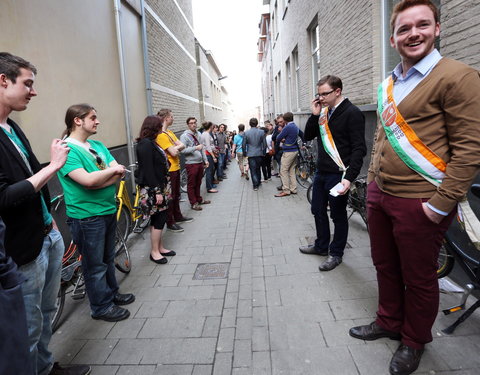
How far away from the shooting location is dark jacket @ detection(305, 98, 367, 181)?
3.62 metres

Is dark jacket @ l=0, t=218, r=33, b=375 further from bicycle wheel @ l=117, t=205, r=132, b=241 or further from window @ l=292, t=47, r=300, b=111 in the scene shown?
window @ l=292, t=47, r=300, b=111

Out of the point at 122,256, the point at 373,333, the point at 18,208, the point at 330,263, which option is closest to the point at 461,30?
the point at 330,263

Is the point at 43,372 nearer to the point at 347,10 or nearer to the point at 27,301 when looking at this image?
the point at 27,301

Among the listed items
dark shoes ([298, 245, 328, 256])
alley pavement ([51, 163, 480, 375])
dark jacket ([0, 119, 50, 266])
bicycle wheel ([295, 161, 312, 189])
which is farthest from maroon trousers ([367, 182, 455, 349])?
bicycle wheel ([295, 161, 312, 189])

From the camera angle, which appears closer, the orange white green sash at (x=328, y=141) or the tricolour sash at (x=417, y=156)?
the tricolour sash at (x=417, y=156)

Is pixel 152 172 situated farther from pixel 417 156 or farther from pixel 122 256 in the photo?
pixel 417 156

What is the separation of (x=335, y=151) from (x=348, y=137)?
0.65 ft

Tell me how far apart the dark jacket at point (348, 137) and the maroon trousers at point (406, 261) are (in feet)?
3.28

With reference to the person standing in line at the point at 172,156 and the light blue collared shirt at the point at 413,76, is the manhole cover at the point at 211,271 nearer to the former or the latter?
the person standing in line at the point at 172,156

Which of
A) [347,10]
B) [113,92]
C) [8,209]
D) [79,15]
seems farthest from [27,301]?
[347,10]

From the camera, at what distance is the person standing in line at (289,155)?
866 cm

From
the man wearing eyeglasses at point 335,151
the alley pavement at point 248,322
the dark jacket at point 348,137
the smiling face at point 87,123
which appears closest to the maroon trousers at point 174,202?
the alley pavement at point 248,322

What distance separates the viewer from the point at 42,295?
234 centimetres

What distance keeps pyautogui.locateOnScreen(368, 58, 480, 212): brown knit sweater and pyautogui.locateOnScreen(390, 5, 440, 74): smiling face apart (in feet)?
0.46
